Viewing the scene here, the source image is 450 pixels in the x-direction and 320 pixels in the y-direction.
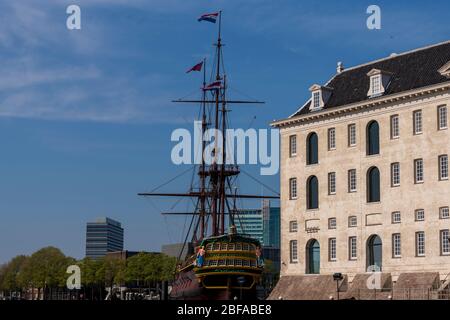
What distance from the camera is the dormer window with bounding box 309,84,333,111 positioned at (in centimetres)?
8519

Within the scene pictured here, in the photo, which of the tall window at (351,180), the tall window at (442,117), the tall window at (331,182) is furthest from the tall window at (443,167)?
the tall window at (331,182)

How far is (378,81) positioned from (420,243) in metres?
15.1

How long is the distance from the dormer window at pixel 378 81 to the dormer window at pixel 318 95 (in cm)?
602

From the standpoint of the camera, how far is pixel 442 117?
72938 mm

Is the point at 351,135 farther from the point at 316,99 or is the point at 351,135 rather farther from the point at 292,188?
the point at 292,188

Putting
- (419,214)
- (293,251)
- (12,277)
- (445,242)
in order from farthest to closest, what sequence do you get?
(12,277) < (293,251) < (419,214) < (445,242)

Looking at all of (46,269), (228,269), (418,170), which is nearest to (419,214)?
(418,170)

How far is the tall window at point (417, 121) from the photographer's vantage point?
74750 mm

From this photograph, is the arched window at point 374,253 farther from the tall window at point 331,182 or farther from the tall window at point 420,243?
the tall window at point 331,182

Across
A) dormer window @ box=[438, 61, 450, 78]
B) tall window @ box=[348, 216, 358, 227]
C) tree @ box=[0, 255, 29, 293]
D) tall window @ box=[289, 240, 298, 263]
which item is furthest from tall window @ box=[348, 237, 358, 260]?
tree @ box=[0, 255, 29, 293]

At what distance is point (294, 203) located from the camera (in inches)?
3371
